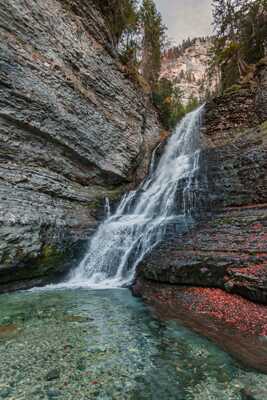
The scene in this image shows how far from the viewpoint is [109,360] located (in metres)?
3.32

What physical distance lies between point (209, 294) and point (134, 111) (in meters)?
13.7

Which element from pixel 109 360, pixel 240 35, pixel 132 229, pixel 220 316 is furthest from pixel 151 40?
pixel 109 360

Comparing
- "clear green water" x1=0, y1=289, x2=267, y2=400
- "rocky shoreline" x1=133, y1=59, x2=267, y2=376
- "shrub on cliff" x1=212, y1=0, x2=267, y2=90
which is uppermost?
"shrub on cliff" x1=212, y1=0, x2=267, y2=90

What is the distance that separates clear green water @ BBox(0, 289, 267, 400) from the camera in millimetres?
2691

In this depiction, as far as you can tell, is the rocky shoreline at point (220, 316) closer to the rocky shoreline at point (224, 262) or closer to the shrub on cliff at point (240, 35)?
the rocky shoreline at point (224, 262)

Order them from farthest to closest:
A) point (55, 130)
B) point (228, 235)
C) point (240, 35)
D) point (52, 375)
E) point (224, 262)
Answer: point (240, 35), point (55, 130), point (228, 235), point (224, 262), point (52, 375)

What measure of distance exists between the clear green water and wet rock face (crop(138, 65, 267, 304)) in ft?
6.65

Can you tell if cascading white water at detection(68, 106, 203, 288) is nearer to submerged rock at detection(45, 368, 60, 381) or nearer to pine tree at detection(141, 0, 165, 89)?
submerged rock at detection(45, 368, 60, 381)

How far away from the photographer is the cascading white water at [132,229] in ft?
28.7

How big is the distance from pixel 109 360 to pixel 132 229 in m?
6.59

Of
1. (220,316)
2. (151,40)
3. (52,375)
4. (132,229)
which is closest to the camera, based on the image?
(52,375)

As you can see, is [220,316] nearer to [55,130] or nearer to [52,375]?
[52,375]

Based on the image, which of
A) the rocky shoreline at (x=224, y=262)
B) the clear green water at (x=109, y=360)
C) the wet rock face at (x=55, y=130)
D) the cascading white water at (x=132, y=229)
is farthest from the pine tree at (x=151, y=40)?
the clear green water at (x=109, y=360)

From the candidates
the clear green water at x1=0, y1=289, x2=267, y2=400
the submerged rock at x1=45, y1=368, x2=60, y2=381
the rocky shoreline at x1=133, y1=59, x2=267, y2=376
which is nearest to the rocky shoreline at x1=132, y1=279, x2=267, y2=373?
the rocky shoreline at x1=133, y1=59, x2=267, y2=376
